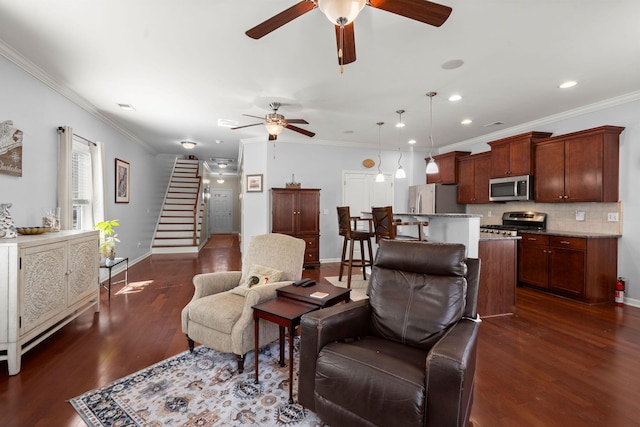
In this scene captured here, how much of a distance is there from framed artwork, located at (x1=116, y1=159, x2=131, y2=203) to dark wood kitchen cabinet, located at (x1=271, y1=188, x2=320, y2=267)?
2.72m

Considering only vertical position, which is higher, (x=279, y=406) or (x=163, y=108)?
(x=163, y=108)

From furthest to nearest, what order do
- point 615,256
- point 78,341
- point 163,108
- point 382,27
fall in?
point 163,108, point 615,256, point 78,341, point 382,27

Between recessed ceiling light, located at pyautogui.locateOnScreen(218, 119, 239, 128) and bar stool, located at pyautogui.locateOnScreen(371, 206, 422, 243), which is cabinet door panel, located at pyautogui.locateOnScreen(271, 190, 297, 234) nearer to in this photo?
recessed ceiling light, located at pyautogui.locateOnScreen(218, 119, 239, 128)

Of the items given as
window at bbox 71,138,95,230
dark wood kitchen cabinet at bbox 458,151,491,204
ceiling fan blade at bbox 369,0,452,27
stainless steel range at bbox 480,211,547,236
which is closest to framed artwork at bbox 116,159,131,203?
window at bbox 71,138,95,230

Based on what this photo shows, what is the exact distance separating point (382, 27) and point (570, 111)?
→ 12.4ft

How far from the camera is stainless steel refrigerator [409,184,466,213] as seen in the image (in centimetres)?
638

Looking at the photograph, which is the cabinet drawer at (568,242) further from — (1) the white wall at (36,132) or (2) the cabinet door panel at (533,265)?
(1) the white wall at (36,132)

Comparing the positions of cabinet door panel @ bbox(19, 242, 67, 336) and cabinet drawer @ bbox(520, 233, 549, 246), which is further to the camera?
cabinet drawer @ bbox(520, 233, 549, 246)

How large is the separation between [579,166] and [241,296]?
473 centimetres

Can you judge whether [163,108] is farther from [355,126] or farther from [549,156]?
[549,156]

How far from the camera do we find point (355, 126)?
→ 17.7ft

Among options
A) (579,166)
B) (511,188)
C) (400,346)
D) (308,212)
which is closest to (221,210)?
(308,212)

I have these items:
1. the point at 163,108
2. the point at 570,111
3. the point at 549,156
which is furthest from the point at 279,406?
the point at 570,111

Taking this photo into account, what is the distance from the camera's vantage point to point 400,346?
1748 mm
